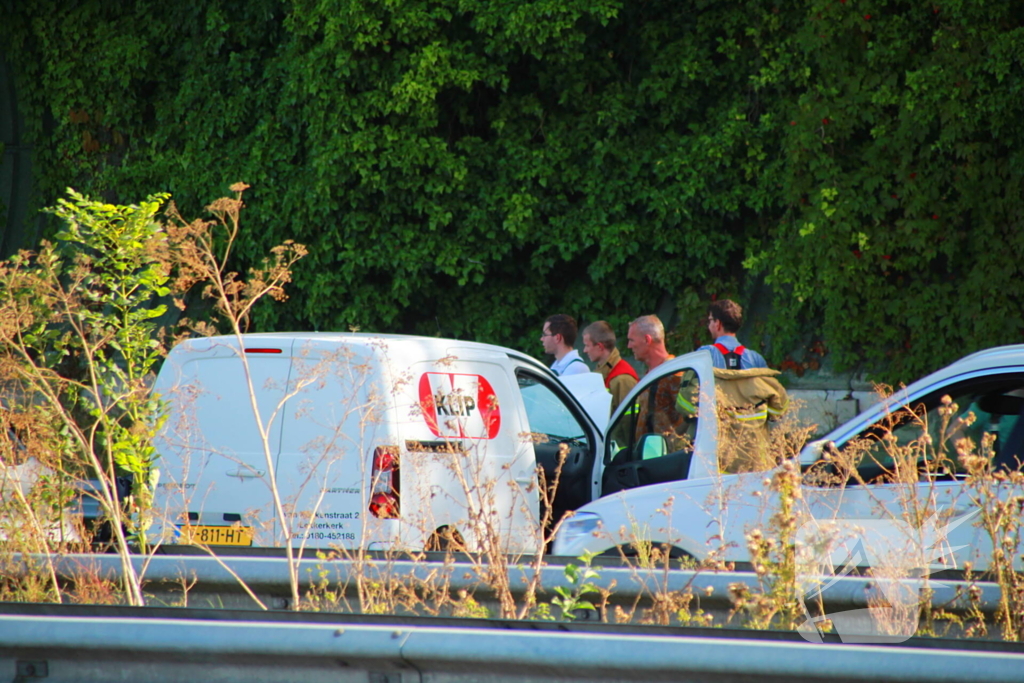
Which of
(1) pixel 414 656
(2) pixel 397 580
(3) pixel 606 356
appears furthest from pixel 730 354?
(1) pixel 414 656

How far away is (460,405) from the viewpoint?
5.66 metres

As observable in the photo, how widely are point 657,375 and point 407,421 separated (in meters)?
1.70

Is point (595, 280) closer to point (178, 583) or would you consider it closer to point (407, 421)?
point (407, 421)

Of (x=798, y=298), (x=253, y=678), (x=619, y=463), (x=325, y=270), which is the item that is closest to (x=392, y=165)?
(x=325, y=270)

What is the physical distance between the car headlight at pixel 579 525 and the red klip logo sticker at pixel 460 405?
69 centimetres

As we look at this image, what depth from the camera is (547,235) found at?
1426cm

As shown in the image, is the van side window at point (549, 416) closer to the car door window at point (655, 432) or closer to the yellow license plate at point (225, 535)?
the car door window at point (655, 432)

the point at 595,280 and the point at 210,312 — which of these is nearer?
the point at 595,280

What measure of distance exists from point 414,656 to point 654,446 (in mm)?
4073

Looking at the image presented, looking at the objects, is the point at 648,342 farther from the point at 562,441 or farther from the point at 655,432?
the point at 655,432

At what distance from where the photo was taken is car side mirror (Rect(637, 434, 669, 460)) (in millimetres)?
6523

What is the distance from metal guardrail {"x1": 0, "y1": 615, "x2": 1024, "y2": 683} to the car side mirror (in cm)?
399

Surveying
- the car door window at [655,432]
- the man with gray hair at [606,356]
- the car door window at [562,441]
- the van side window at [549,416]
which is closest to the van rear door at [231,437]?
the car door window at [562,441]
